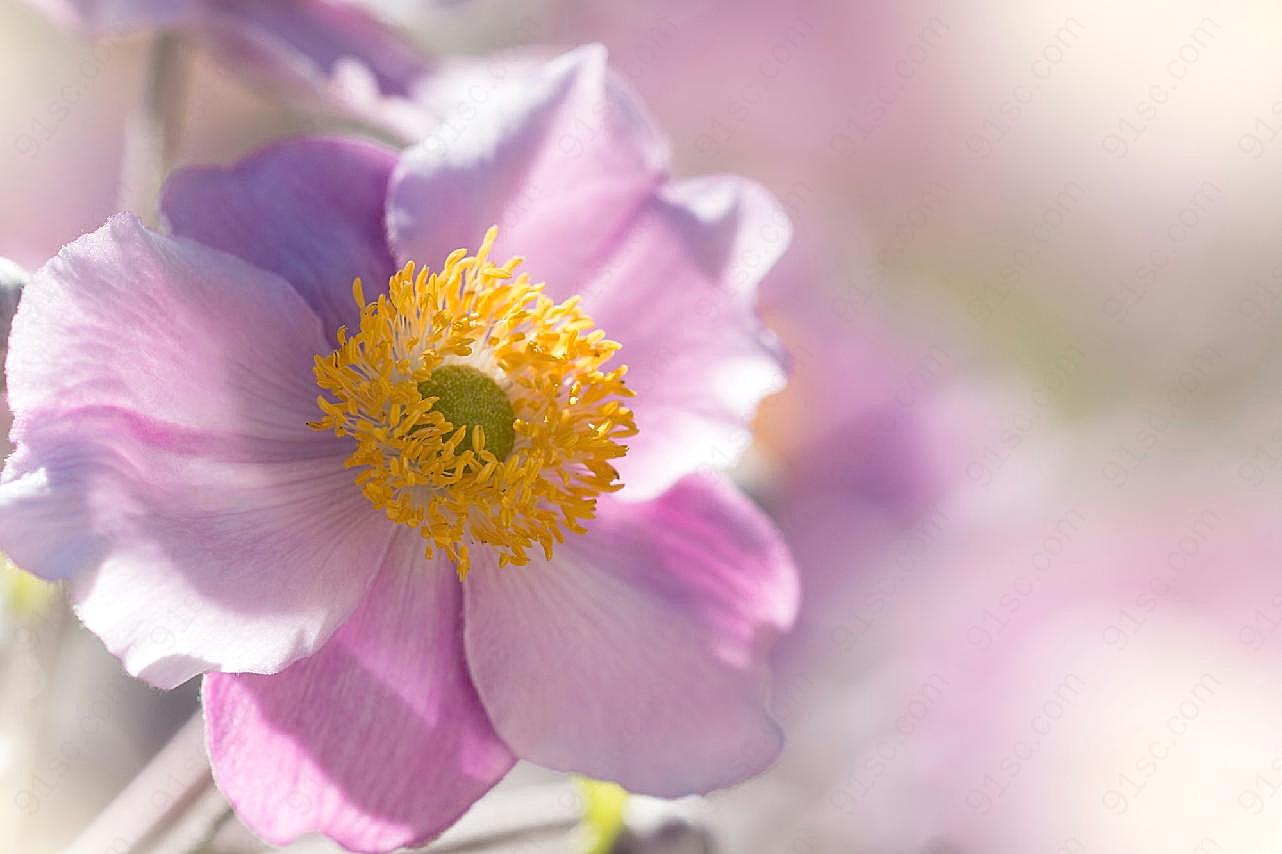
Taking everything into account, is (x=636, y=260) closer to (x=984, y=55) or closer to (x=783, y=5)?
(x=783, y=5)

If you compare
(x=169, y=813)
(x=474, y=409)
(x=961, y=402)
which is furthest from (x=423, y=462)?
(x=961, y=402)

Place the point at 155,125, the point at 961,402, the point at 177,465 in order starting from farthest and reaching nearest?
the point at 961,402 < the point at 155,125 < the point at 177,465

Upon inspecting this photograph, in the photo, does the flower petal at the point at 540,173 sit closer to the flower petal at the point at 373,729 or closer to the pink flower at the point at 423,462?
the pink flower at the point at 423,462

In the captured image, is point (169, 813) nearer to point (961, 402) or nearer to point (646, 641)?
point (646, 641)

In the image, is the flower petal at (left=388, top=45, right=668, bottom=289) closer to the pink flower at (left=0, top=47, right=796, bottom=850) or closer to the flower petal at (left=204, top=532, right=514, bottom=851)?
the pink flower at (left=0, top=47, right=796, bottom=850)

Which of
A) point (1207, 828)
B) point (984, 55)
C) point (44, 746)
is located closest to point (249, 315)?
point (44, 746)

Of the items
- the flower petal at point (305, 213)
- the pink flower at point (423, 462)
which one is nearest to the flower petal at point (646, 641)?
the pink flower at point (423, 462)
